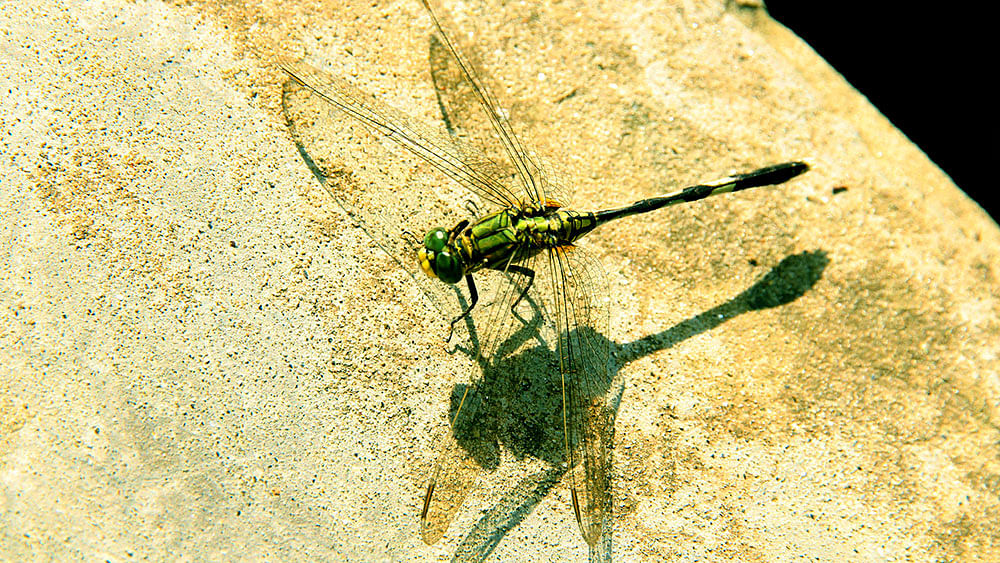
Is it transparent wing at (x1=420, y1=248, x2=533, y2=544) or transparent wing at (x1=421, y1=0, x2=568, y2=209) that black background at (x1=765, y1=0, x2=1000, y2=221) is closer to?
transparent wing at (x1=421, y1=0, x2=568, y2=209)

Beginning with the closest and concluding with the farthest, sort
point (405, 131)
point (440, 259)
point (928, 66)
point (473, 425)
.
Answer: point (440, 259) < point (473, 425) < point (405, 131) < point (928, 66)

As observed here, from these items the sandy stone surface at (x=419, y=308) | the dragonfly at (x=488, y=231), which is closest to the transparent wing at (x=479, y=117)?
the dragonfly at (x=488, y=231)

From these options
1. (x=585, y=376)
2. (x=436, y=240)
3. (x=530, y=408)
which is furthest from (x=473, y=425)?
(x=436, y=240)

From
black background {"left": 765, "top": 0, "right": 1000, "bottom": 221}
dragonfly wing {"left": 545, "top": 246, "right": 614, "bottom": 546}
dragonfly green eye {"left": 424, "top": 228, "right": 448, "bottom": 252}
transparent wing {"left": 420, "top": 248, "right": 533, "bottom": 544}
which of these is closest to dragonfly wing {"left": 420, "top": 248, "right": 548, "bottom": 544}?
transparent wing {"left": 420, "top": 248, "right": 533, "bottom": 544}

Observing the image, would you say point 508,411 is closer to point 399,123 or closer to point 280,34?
point 399,123

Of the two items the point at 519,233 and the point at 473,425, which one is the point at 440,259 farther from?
the point at 473,425
